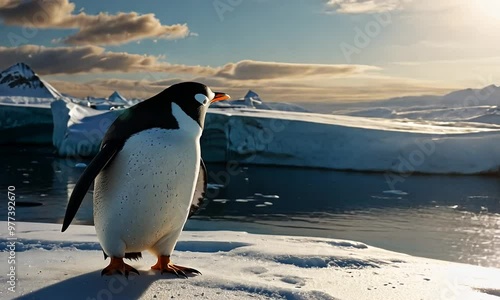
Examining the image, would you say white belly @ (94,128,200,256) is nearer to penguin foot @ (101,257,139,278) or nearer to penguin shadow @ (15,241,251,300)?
penguin foot @ (101,257,139,278)

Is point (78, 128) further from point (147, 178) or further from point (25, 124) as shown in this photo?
point (147, 178)

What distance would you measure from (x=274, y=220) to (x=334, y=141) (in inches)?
370

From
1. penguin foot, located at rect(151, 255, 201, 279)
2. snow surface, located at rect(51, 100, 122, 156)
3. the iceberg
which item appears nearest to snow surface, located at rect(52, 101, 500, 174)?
snow surface, located at rect(51, 100, 122, 156)

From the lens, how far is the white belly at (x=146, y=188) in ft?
7.13

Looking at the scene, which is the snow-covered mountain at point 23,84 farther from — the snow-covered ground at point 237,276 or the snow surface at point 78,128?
the snow-covered ground at point 237,276

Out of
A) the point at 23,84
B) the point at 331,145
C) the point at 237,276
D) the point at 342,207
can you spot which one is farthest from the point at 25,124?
the point at 23,84

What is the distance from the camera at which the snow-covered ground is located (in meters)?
1.93

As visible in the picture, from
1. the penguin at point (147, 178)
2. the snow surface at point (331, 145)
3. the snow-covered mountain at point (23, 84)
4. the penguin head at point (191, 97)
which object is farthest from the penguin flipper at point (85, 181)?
the snow-covered mountain at point (23, 84)

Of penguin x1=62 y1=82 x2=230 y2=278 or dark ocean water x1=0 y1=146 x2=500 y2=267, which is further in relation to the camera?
dark ocean water x1=0 y1=146 x2=500 y2=267

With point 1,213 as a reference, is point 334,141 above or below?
above

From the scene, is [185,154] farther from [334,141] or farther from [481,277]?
[334,141]

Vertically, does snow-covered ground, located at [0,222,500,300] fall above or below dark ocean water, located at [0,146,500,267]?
above

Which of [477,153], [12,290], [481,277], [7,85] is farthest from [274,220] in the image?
[7,85]

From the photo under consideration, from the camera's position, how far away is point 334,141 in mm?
16625
